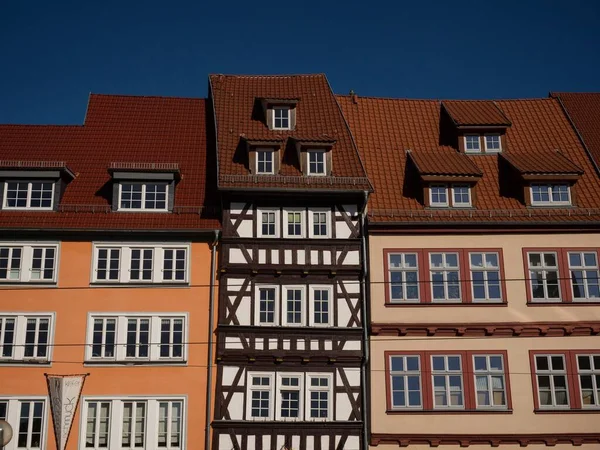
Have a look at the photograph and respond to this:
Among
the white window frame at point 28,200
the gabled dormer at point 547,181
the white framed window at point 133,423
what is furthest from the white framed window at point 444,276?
the white window frame at point 28,200

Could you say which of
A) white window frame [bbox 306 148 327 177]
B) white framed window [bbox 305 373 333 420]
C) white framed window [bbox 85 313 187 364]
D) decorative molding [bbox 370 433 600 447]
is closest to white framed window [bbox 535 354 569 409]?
decorative molding [bbox 370 433 600 447]

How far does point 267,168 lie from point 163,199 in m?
3.81

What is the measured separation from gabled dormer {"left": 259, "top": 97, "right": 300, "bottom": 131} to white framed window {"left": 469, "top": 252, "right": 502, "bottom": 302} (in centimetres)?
871

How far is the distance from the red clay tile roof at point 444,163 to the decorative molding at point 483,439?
9.05m

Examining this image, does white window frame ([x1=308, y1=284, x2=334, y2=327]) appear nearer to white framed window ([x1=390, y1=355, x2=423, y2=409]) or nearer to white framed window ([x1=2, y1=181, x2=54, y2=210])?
white framed window ([x1=390, y1=355, x2=423, y2=409])

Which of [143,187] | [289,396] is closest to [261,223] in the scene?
[143,187]

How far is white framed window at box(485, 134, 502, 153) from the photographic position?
32.3 meters

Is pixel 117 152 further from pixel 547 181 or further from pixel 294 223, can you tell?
pixel 547 181

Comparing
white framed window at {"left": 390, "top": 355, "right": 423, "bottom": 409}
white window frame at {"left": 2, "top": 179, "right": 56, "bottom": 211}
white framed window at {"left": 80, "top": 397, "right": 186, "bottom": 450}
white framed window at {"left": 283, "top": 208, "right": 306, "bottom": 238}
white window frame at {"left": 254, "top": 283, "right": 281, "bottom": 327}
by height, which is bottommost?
white framed window at {"left": 80, "top": 397, "right": 186, "bottom": 450}

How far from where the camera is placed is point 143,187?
2925 cm

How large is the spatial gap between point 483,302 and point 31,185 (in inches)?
628

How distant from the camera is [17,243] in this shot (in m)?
28.0

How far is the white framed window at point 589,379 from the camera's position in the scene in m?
27.1

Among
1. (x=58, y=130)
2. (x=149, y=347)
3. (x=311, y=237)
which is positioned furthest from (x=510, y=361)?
(x=58, y=130)
